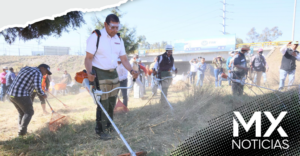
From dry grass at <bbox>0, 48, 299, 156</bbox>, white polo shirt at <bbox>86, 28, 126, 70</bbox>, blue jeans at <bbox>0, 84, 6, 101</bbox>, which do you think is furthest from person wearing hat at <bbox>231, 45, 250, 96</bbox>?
blue jeans at <bbox>0, 84, 6, 101</bbox>

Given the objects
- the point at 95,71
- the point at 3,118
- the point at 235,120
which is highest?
the point at 95,71

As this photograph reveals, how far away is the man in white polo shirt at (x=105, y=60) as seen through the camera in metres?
2.87

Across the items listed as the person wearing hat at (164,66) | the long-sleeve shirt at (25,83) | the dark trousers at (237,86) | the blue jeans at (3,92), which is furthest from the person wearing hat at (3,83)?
the dark trousers at (237,86)

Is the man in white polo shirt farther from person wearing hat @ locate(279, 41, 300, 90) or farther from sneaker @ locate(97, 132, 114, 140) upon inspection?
person wearing hat @ locate(279, 41, 300, 90)

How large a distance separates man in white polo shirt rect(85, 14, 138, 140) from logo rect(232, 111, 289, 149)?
5.39 ft

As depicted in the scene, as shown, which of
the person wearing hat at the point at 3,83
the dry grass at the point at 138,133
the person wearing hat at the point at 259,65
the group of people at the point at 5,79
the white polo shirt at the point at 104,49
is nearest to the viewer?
the dry grass at the point at 138,133

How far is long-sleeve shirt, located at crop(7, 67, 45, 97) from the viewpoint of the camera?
3.55 m

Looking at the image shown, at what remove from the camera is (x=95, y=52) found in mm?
2910

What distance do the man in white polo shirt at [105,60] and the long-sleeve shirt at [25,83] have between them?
1.39 metres

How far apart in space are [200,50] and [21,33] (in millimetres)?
26412

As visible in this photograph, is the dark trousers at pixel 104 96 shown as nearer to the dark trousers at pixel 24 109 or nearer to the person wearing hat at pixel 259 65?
the dark trousers at pixel 24 109

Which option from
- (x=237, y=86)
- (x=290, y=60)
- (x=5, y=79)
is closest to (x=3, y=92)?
(x=5, y=79)

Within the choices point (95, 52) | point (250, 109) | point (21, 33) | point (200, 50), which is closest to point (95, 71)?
point (95, 52)

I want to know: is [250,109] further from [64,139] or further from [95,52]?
[64,139]
